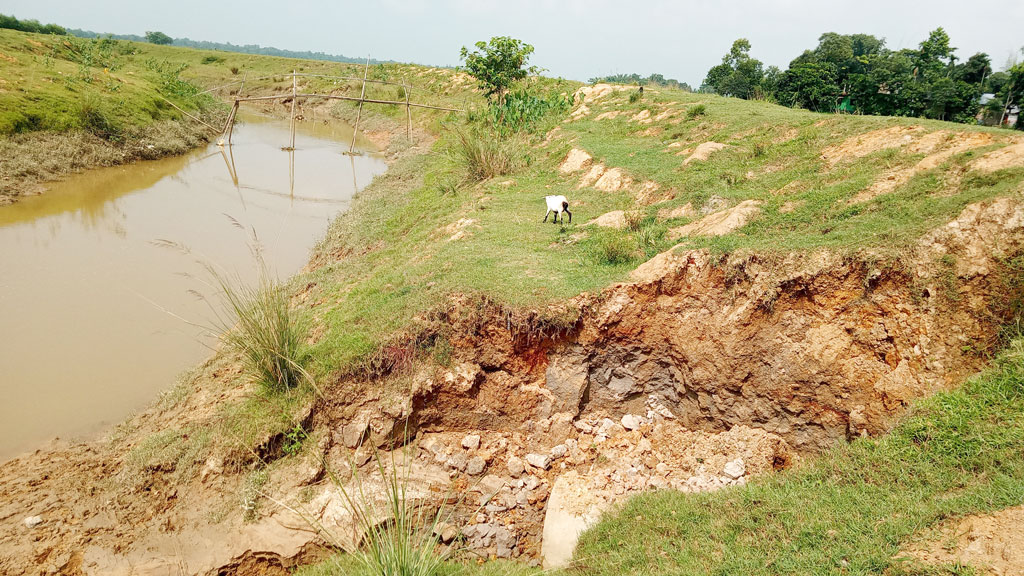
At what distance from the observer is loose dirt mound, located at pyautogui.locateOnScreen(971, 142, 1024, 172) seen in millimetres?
4449

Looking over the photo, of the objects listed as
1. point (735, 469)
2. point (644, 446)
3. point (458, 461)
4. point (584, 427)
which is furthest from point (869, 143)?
point (458, 461)

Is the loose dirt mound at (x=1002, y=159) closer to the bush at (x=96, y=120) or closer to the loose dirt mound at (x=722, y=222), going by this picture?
the loose dirt mound at (x=722, y=222)

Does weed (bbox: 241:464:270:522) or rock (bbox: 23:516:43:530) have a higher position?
weed (bbox: 241:464:270:522)

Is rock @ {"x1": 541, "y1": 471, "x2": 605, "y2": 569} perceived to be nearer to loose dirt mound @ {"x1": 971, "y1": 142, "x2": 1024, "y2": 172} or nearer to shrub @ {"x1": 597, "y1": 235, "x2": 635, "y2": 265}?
shrub @ {"x1": 597, "y1": 235, "x2": 635, "y2": 265}

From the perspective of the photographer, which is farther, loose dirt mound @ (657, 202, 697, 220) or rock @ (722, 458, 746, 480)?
loose dirt mound @ (657, 202, 697, 220)

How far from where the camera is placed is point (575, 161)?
1027cm

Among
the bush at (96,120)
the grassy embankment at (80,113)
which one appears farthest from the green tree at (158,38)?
the bush at (96,120)

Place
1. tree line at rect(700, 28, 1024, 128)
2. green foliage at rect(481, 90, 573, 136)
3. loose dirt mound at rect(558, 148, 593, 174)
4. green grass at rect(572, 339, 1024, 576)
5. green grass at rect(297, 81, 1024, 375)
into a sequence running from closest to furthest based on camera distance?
green grass at rect(572, 339, 1024, 576) < green grass at rect(297, 81, 1024, 375) < loose dirt mound at rect(558, 148, 593, 174) < green foliage at rect(481, 90, 573, 136) < tree line at rect(700, 28, 1024, 128)

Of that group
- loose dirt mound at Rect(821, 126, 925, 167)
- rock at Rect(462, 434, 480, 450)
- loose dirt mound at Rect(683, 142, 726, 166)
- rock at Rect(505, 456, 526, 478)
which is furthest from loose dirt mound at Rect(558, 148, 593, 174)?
rock at Rect(505, 456, 526, 478)

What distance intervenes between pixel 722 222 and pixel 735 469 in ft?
8.92

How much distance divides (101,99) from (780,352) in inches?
829

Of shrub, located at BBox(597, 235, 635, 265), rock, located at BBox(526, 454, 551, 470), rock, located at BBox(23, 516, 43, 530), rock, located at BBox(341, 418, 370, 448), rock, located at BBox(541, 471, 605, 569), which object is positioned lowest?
rock, located at BBox(23, 516, 43, 530)

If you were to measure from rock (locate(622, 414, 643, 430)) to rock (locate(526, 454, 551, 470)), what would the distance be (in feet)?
2.85

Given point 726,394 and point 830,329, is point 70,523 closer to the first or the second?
point 726,394
